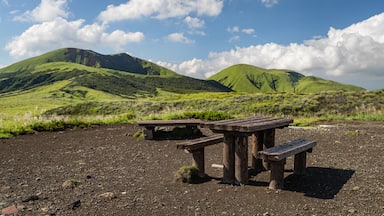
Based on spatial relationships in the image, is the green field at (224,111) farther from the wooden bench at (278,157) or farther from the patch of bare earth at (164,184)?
the wooden bench at (278,157)

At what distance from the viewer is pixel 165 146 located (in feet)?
35.2

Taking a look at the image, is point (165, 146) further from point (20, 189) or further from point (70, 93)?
point (70, 93)

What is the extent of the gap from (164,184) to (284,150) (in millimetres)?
2386

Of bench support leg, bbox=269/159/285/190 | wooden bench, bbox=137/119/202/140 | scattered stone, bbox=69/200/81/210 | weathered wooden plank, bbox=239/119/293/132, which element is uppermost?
weathered wooden plank, bbox=239/119/293/132

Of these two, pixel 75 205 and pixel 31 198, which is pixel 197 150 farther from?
pixel 31 198

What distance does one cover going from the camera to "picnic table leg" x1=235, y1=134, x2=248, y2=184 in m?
6.33

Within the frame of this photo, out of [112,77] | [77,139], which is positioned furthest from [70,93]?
[77,139]

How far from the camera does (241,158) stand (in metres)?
Answer: 6.34

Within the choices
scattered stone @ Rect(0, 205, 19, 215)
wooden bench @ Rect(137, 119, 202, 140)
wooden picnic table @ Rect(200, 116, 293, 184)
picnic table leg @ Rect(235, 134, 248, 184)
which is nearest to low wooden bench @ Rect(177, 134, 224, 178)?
wooden picnic table @ Rect(200, 116, 293, 184)

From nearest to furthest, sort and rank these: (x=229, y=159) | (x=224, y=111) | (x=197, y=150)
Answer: (x=229, y=159), (x=197, y=150), (x=224, y=111)

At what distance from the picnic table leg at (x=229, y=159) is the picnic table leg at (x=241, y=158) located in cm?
14

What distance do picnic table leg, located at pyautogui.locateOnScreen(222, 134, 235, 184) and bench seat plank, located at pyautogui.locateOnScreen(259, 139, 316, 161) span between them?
73 centimetres

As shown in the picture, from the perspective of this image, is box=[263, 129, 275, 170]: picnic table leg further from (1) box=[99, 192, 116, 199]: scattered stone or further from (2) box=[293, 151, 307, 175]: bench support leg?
(1) box=[99, 192, 116, 199]: scattered stone

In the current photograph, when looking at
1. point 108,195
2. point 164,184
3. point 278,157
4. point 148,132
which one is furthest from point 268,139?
point 148,132
